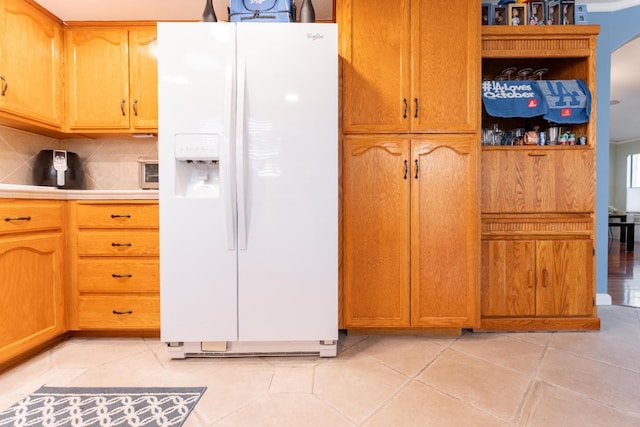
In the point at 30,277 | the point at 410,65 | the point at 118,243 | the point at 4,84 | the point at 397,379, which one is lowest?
the point at 397,379

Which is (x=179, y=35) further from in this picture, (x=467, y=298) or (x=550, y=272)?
(x=550, y=272)

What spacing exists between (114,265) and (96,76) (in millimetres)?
1341

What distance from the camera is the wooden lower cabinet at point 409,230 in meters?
1.89

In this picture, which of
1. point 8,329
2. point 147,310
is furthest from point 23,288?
point 147,310

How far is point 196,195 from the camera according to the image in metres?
1.66

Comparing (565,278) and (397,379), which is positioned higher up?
(565,278)

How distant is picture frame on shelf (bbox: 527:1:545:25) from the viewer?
80.7 inches

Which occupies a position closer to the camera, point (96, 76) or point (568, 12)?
point (568, 12)

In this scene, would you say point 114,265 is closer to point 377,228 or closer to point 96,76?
point 96,76

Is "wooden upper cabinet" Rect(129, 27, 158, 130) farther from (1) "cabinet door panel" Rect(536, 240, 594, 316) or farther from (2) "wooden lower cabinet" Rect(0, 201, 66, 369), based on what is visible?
(1) "cabinet door panel" Rect(536, 240, 594, 316)

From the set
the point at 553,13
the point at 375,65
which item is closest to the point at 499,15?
the point at 553,13

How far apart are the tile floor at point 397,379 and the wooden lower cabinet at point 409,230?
23 centimetres

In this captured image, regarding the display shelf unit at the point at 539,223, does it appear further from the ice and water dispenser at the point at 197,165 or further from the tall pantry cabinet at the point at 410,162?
the ice and water dispenser at the point at 197,165

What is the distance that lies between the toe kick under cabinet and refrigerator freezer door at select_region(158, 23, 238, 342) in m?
0.34
